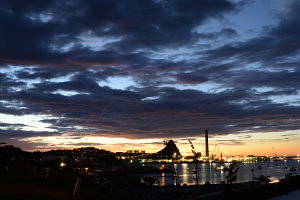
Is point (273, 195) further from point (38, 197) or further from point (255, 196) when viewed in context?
point (38, 197)

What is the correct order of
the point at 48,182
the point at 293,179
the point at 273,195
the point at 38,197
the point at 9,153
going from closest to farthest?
1. the point at 38,197
2. the point at 48,182
3. the point at 9,153
4. the point at 273,195
5. the point at 293,179

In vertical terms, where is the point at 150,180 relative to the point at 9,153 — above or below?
below

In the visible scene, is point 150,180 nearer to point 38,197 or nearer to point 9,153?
point 9,153

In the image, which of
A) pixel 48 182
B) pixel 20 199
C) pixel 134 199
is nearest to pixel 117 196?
pixel 134 199

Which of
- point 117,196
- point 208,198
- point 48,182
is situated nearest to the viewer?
point 48,182

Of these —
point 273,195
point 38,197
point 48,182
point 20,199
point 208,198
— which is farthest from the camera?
point 273,195

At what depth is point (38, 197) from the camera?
16172 mm

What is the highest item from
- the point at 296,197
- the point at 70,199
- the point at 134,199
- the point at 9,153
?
the point at 9,153

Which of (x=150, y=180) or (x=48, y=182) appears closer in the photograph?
(x=48, y=182)

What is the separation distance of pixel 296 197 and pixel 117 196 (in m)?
68.4

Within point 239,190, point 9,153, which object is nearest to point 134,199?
point 9,153

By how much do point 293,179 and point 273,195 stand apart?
25.6m

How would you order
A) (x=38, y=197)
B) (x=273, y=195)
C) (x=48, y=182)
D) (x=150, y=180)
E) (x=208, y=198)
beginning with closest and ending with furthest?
1. (x=38, y=197)
2. (x=48, y=182)
3. (x=208, y=198)
4. (x=273, y=195)
5. (x=150, y=180)

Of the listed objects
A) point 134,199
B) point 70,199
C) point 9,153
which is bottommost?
point 134,199
